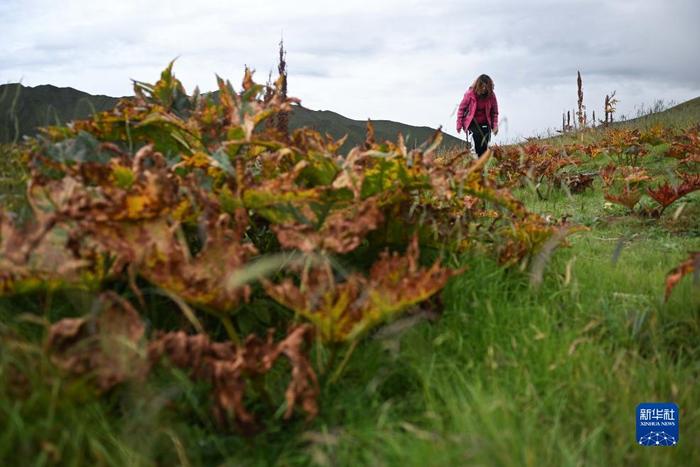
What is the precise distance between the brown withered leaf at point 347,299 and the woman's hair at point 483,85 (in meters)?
9.10

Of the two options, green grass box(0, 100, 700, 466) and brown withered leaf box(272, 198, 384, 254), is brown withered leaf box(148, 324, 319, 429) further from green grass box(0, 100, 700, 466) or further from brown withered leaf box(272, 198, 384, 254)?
brown withered leaf box(272, 198, 384, 254)

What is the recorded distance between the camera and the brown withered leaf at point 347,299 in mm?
1653

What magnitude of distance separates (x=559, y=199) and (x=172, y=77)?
175 inches

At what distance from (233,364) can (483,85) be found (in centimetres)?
950

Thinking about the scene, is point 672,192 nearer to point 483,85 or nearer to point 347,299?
point 347,299

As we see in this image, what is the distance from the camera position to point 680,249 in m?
3.65

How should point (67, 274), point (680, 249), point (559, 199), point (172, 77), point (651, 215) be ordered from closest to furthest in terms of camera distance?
point (67, 274), point (172, 77), point (680, 249), point (651, 215), point (559, 199)

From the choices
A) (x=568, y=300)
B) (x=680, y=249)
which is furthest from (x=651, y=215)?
(x=568, y=300)

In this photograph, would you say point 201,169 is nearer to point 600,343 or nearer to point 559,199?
point 600,343

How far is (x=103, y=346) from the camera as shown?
4.97 feet

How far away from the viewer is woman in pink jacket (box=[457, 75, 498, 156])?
33.8 ft

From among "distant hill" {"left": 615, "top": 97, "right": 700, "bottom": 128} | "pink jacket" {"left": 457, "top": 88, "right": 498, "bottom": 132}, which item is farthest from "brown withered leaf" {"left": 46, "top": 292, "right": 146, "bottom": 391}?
"distant hill" {"left": 615, "top": 97, "right": 700, "bottom": 128}

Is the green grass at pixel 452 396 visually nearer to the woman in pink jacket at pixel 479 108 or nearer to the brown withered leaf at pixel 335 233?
the brown withered leaf at pixel 335 233

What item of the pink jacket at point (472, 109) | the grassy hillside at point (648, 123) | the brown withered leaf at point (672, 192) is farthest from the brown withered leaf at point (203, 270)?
the grassy hillside at point (648, 123)
